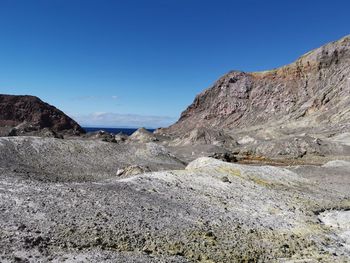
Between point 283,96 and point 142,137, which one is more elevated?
point 283,96

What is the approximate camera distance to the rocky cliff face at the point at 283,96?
112 meters

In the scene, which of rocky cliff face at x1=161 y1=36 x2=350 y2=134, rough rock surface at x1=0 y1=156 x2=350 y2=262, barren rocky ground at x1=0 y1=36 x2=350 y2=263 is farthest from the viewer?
rocky cliff face at x1=161 y1=36 x2=350 y2=134

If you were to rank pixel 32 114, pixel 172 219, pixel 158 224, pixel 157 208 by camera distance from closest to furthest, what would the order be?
pixel 158 224 → pixel 172 219 → pixel 157 208 → pixel 32 114

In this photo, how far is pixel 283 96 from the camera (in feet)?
445

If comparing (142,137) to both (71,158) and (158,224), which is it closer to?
(71,158)

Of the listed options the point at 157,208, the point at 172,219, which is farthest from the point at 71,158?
the point at 172,219

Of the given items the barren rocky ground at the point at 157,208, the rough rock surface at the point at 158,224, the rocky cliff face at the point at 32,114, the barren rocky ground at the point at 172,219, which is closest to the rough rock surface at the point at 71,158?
the barren rocky ground at the point at 157,208

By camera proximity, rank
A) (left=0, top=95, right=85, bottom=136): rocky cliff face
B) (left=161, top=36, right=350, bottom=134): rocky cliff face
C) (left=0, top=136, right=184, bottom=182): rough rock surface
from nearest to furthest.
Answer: (left=0, top=136, right=184, bottom=182): rough rock surface < (left=161, top=36, right=350, bottom=134): rocky cliff face < (left=0, top=95, right=85, bottom=136): rocky cliff face

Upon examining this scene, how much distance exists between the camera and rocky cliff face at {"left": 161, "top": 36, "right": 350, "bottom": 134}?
11225 cm

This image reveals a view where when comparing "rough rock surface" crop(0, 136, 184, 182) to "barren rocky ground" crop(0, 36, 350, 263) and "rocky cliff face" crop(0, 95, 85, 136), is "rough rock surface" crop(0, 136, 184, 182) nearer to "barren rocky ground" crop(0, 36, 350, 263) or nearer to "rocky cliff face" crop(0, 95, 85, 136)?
"barren rocky ground" crop(0, 36, 350, 263)

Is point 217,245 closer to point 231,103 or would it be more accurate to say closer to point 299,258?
point 299,258

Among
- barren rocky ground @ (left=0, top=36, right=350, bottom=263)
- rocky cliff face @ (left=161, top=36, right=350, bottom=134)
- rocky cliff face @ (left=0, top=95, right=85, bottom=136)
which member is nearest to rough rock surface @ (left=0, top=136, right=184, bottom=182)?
barren rocky ground @ (left=0, top=36, right=350, bottom=263)

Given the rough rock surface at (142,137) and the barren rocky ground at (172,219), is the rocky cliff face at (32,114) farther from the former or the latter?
the barren rocky ground at (172,219)

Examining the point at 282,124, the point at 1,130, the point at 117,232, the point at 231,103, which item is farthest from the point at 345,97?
the point at 117,232
